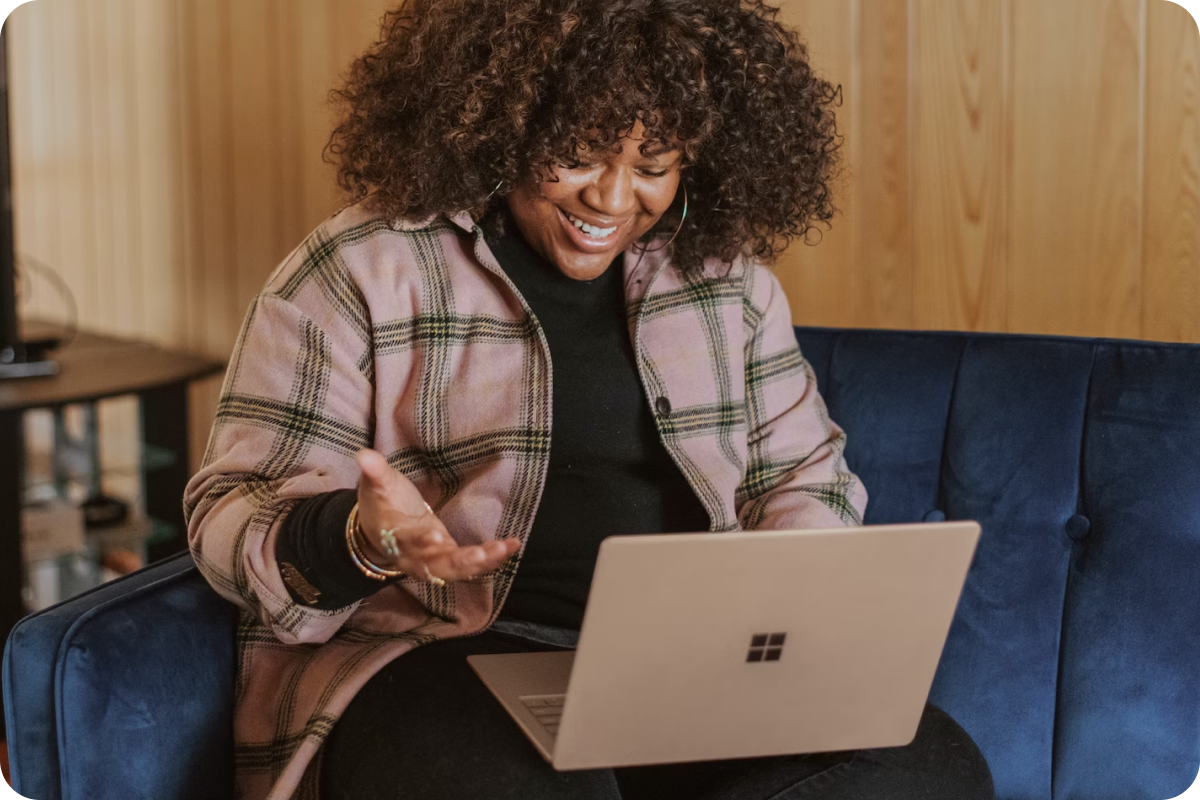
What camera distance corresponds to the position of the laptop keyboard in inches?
36.5

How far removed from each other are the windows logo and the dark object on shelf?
77.3 inches

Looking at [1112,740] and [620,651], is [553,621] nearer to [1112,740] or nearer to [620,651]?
[620,651]

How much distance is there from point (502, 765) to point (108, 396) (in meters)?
1.48

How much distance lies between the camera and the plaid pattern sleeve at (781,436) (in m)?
1.30

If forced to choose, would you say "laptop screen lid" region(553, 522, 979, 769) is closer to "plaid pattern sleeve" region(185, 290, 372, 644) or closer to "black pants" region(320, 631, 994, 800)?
"black pants" region(320, 631, 994, 800)

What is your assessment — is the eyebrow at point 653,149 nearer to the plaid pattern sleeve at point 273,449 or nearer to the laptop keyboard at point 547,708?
the plaid pattern sleeve at point 273,449

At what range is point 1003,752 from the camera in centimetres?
122

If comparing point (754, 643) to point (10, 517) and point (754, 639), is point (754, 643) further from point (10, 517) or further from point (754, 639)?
point (10, 517)

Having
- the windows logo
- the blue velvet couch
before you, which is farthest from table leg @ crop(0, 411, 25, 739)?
the windows logo

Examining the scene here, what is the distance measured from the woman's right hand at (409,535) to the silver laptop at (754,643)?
0.31 feet

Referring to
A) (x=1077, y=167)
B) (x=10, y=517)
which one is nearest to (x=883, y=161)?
(x=1077, y=167)

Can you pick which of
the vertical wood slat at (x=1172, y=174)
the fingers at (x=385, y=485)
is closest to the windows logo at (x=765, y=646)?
the fingers at (x=385, y=485)

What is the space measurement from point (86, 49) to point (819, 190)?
2.48 metres

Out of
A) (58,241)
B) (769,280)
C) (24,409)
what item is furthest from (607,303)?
(58,241)
